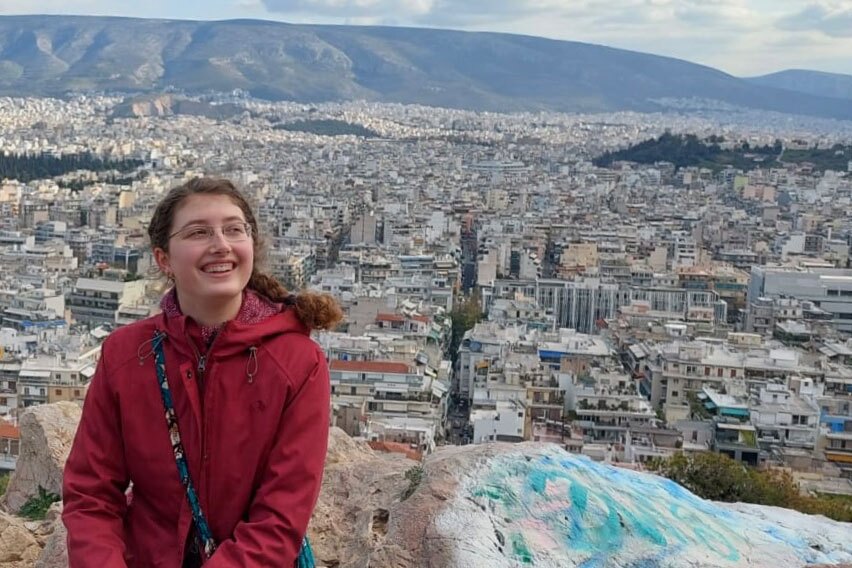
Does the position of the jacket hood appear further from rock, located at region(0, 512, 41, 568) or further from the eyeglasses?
rock, located at region(0, 512, 41, 568)

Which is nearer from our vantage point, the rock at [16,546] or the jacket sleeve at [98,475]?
the jacket sleeve at [98,475]

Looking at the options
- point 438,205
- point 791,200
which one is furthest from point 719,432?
point 791,200

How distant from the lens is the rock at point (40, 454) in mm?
3904

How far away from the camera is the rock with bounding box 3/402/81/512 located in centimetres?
390

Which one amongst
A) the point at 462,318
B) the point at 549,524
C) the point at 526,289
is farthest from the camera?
the point at 526,289

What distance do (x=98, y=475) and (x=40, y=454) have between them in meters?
2.68

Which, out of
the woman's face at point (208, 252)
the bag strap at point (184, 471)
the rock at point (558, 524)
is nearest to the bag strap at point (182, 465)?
the bag strap at point (184, 471)

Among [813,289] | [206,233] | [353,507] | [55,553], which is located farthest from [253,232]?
[813,289]

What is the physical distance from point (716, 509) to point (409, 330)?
1336cm

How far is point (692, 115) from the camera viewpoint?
123 meters

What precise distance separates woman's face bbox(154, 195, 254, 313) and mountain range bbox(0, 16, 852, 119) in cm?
11437

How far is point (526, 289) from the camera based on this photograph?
2058cm

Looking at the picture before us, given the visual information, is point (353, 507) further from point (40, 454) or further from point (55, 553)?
point (40, 454)

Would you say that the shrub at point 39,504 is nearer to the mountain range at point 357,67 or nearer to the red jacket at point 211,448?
the red jacket at point 211,448
